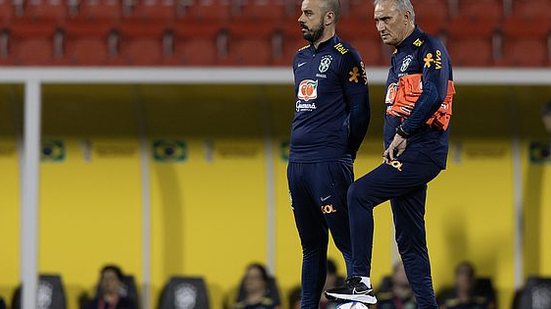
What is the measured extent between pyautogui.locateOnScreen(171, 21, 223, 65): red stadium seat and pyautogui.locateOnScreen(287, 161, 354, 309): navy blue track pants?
4070 millimetres

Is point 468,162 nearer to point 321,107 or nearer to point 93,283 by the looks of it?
point 93,283

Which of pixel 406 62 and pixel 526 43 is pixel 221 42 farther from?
pixel 406 62

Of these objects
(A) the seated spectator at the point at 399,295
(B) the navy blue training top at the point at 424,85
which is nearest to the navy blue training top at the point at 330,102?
(B) the navy blue training top at the point at 424,85

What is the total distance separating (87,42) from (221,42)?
1036mm

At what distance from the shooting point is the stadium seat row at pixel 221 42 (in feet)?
33.7

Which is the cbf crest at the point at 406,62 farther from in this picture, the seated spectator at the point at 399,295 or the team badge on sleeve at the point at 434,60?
the seated spectator at the point at 399,295

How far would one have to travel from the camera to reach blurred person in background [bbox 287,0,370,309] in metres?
6.16

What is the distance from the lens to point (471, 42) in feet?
33.8

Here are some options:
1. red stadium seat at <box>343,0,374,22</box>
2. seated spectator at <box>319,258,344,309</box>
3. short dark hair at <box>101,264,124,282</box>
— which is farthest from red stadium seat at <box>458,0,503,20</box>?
short dark hair at <box>101,264,124,282</box>

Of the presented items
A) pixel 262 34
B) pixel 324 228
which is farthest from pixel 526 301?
pixel 324 228

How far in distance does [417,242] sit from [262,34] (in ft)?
15.0

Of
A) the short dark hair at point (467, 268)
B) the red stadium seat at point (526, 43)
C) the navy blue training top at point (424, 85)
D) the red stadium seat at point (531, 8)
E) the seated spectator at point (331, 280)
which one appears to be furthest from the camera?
the red stadium seat at point (531, 8)

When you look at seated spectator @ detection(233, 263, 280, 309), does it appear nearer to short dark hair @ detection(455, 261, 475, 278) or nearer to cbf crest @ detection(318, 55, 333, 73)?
short dark hair @ detection(455, 261, 475, 278)

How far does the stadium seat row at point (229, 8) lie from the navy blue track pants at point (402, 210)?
193 inches
